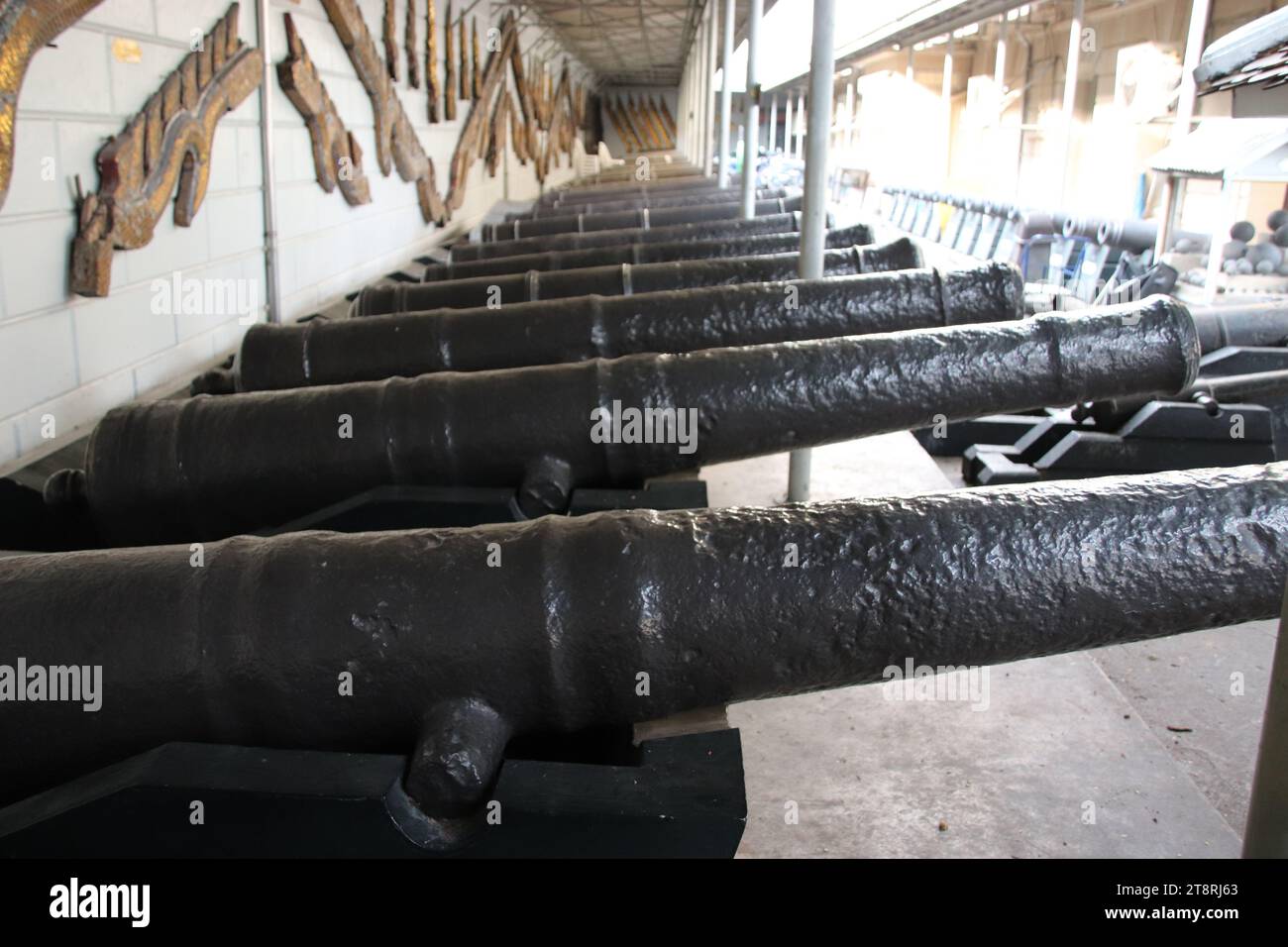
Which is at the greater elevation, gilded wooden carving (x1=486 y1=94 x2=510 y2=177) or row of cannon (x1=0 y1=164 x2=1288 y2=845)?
gilded wooden carving (x1=486 y1=94 x2=510 y2=177)

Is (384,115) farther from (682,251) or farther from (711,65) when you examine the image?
(711,65)

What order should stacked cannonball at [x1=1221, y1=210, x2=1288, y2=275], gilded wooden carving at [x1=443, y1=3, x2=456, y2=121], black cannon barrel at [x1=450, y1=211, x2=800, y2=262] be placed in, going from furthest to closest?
stacked cannonball at [x1=1221, y1=210, x2=1288, y2=275]
gilded wooden carving at [x1=443, y1=3, x2=456, y2=121]
black cannon barrel at [x1=450, y1=211, x2=800, y2=262]

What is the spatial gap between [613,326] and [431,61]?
7.03 meters

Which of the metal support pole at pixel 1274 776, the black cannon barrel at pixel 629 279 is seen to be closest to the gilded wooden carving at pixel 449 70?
the black cannon barrel at pixel 629 279

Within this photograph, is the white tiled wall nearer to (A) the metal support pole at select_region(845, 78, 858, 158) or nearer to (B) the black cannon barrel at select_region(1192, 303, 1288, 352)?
(B) the black cannon barrel at select_region(1192, 303, 1288, 352)

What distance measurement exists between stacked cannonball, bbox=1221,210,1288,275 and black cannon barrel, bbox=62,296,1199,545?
8772mm

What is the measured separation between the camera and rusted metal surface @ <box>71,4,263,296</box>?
11.9ft

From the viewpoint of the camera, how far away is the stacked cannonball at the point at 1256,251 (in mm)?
10359

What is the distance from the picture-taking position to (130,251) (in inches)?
155

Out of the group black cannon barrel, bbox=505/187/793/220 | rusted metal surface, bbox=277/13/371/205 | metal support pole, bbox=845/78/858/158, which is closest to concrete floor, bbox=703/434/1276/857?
rusted metal surface, bbox=277/13/371/205

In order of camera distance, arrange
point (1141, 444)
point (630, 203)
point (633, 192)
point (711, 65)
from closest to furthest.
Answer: point (1141, 444) < point (630, 203) < point (633, 192) < point (711, 65)

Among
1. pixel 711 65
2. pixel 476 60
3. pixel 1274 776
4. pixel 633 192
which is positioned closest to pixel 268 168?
pixel 1274 776
